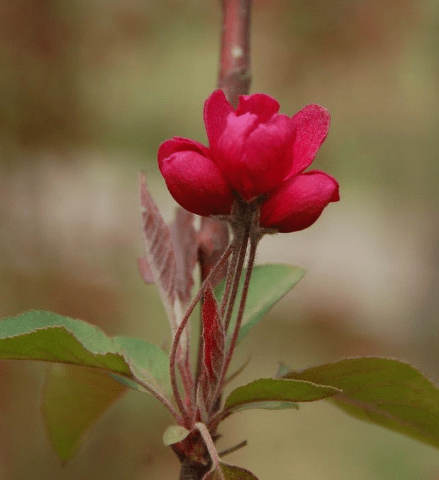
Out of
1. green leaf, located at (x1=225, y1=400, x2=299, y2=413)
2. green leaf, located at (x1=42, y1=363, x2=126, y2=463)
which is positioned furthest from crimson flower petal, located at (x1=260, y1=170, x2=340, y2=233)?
green leaf, located at (x1=42, y1=363, x2=126, y2=463)

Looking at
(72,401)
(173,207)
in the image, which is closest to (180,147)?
(72,401)

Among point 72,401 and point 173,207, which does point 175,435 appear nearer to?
point 72,401

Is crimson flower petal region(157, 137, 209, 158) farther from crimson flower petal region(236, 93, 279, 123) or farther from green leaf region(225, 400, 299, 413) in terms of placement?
green leaf region(225, 400, 299, 413)

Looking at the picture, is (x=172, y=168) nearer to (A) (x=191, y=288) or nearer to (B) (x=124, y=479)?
(A) (x=191, y=288)

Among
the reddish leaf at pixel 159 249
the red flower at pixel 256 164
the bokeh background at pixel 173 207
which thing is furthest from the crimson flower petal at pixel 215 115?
the bokeh background at pixel 173 207

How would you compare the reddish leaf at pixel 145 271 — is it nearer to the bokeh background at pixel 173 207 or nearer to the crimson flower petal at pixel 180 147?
the crimson flower petal at pixel 180 147

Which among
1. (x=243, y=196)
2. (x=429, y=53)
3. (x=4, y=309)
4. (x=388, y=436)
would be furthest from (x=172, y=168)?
(x=429, y=53)
